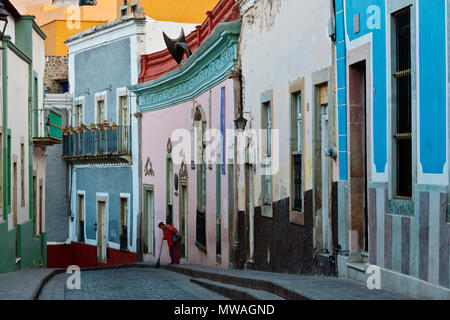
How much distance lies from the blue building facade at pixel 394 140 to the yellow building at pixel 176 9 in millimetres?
20086

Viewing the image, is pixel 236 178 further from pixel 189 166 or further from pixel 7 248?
pixel 189 166

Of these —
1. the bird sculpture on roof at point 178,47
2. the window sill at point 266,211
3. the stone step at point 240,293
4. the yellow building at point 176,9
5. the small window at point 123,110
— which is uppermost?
the yellow building at point 176,9

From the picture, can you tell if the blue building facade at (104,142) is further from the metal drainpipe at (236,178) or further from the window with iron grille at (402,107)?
the window with iron grille at (402,107)

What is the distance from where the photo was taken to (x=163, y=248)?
26.2 meters

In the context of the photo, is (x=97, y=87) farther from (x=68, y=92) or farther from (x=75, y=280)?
(x=75, y=280)

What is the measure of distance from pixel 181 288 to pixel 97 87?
18671 mm

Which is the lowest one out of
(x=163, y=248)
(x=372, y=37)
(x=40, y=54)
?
(x=163, y=248)

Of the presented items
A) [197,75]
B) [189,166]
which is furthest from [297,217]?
[189,166]

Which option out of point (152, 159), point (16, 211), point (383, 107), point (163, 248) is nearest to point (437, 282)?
point (383, 107)

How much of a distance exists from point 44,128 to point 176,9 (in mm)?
8428

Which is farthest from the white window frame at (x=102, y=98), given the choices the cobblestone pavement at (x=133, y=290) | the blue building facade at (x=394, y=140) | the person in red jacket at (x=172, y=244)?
the blue building facade at (x=394, y=140)

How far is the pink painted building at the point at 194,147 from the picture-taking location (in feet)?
60.0

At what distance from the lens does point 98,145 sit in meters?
31.3

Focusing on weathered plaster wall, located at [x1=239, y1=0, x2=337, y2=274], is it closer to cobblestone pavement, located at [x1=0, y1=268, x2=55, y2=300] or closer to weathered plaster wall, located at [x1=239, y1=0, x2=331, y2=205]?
weathered plaster wall, located at [x1=239, y1=0, x2=331, y2=205]
